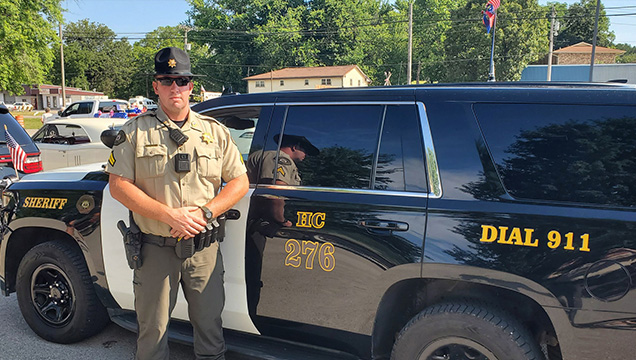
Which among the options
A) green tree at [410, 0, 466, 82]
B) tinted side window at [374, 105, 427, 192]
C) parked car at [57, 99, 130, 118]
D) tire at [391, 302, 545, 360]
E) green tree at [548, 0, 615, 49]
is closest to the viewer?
tire at [391, 302, 545, 360]

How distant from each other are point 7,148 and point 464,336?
6277 millimetres

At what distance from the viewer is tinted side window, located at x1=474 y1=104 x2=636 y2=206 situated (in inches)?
79.4

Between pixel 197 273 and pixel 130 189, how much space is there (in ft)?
1.93

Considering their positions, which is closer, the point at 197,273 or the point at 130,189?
the point at 130,189

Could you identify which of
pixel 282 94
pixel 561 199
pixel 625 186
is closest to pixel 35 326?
pixel 282 94

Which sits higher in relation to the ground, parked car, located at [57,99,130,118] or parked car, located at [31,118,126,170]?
parked car, located at [57,99,130,118]

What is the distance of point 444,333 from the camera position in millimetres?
2271

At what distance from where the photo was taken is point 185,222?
2.47 metres

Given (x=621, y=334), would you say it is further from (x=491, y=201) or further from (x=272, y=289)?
(x=272, y=289)

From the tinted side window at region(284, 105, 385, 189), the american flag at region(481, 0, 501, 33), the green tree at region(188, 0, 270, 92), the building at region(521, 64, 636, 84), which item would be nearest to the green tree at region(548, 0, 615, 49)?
the building at region(521, 64, 636, 84)

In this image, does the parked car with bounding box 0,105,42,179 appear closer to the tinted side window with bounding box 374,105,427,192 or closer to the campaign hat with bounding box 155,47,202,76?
the campaign hat with bounding box 155,47,202,76

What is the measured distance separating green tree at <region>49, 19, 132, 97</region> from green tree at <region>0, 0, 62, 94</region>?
189ft

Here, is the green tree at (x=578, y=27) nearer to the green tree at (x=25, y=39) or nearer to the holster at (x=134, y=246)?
the green tree at (x=25, y=39)

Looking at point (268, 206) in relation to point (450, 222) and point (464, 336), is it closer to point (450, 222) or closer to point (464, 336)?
point (450, 222)
